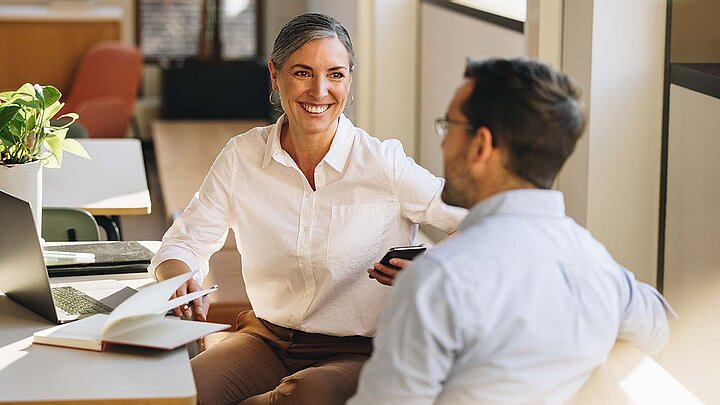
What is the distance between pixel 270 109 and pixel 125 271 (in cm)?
604

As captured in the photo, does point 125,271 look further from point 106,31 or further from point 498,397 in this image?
point 106,31

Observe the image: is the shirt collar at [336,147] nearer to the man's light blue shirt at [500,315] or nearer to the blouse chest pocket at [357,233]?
the blouse chest pocket at [357,233]

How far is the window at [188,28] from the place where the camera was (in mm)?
9180

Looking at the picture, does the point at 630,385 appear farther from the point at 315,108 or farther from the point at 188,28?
the point at 188,28

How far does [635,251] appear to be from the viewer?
361 centimetres

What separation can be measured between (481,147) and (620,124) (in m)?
1.87

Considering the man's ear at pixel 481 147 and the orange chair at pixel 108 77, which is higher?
the orange chair at pixel 108 77

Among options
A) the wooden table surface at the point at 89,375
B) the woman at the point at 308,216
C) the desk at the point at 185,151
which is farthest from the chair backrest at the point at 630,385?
the desk at the point at 185,151

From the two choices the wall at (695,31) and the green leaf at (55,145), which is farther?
the wall at (695,31)

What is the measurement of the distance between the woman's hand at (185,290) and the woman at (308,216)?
16 millimetres

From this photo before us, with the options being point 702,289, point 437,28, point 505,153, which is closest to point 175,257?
point 505,153

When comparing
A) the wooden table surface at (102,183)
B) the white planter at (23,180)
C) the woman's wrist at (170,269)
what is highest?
the white planter at (23,180)

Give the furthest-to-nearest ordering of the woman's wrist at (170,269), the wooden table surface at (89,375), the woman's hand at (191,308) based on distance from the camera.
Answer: the woman's wrist at (170,269), the woman's hand at (191,308), the wooden table surface at (89,375)

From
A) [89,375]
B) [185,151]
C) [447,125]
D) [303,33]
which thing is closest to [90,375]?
[89,375]
